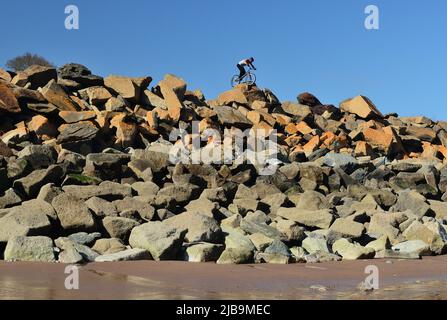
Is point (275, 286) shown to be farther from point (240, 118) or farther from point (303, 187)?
point (240, 118)

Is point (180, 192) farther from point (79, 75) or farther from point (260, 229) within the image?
point (79, 75)

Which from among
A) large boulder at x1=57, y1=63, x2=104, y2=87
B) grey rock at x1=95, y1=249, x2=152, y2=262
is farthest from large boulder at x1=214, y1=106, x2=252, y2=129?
grey rock at x1=95, y1=249, x2=152, y2=262

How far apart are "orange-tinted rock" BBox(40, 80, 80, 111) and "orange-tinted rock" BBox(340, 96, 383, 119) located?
11290 mm

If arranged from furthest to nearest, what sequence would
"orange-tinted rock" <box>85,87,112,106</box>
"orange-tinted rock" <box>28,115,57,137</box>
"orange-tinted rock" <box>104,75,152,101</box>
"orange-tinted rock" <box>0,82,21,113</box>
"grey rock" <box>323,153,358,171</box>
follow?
"orange-tinted rock" <box>104,75,152,101</box> < "orange-tinted rock" <box>85,87,112,106</box> < "grey rock" <box>323,153,358,171</box> < "orange-tinted rock" <box>0,82,21,113</box> < "orange-tinted rock" <box>28,115,57,137</box>

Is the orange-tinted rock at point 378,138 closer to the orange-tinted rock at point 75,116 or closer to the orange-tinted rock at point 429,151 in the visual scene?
the orange-tinted rock at point 429,151

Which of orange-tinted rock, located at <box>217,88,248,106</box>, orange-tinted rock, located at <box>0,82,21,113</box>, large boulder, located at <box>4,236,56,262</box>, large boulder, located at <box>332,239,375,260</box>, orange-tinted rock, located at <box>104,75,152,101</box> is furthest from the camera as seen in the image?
orange-tinted rock, located at <box>217,88,248,106</box>

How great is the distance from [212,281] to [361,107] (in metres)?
17.4

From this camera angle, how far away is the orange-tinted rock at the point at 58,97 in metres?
17.0

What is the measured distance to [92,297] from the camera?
19.7 ft

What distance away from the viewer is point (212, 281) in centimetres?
766

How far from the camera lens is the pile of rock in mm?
9500

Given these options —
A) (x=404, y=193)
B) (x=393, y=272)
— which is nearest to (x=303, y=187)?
(x=404, y=193)

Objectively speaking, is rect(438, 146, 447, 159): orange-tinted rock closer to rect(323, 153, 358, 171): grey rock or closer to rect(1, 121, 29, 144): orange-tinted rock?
rect(323, 153, 358, 171): grey rock
